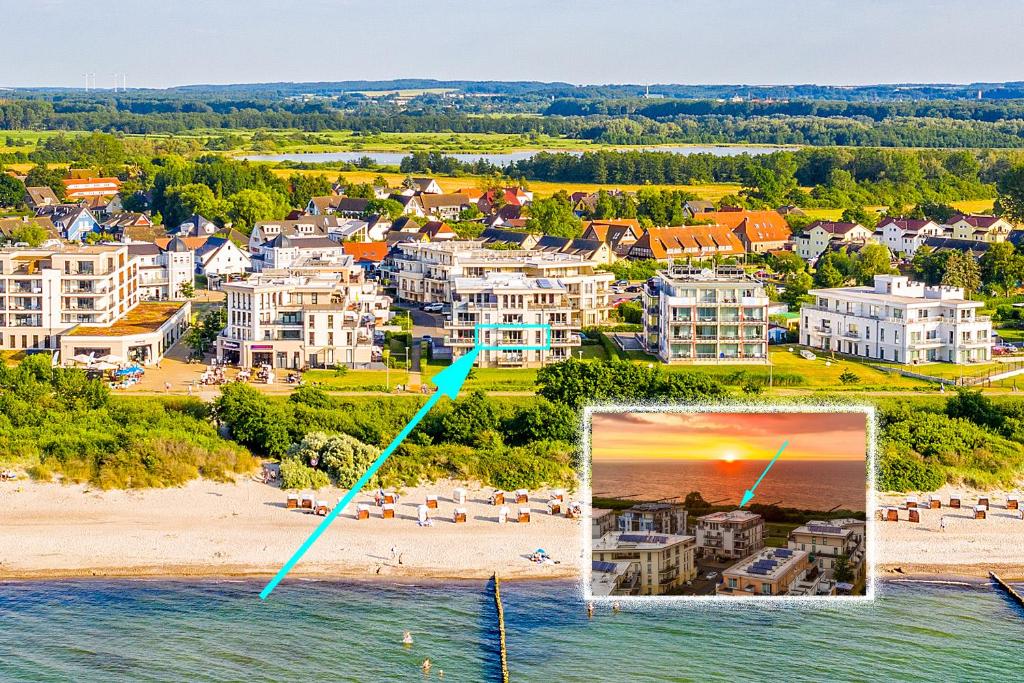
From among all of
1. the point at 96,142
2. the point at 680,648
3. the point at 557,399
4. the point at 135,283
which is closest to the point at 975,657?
the point at 680,648

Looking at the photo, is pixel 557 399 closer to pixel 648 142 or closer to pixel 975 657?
pixel 975 657

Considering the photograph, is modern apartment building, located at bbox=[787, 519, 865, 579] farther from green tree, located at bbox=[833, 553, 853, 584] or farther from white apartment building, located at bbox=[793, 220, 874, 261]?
white apartment building, located at bbox=[793, 220, 874, 261]

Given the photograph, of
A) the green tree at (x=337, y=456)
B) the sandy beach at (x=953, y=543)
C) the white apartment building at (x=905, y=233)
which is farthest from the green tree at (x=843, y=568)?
the white apartment building at (x=905, y=233)

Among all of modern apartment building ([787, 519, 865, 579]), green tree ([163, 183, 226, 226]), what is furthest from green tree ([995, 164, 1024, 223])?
modern apartment building ([787, 519, 865, 579])

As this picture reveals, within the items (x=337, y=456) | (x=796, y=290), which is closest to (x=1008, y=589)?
(x=337, y=456)

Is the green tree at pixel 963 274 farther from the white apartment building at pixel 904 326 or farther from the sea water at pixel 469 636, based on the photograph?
the sea water at pixel 469 636

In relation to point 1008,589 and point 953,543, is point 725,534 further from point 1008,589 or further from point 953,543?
point 953,543
